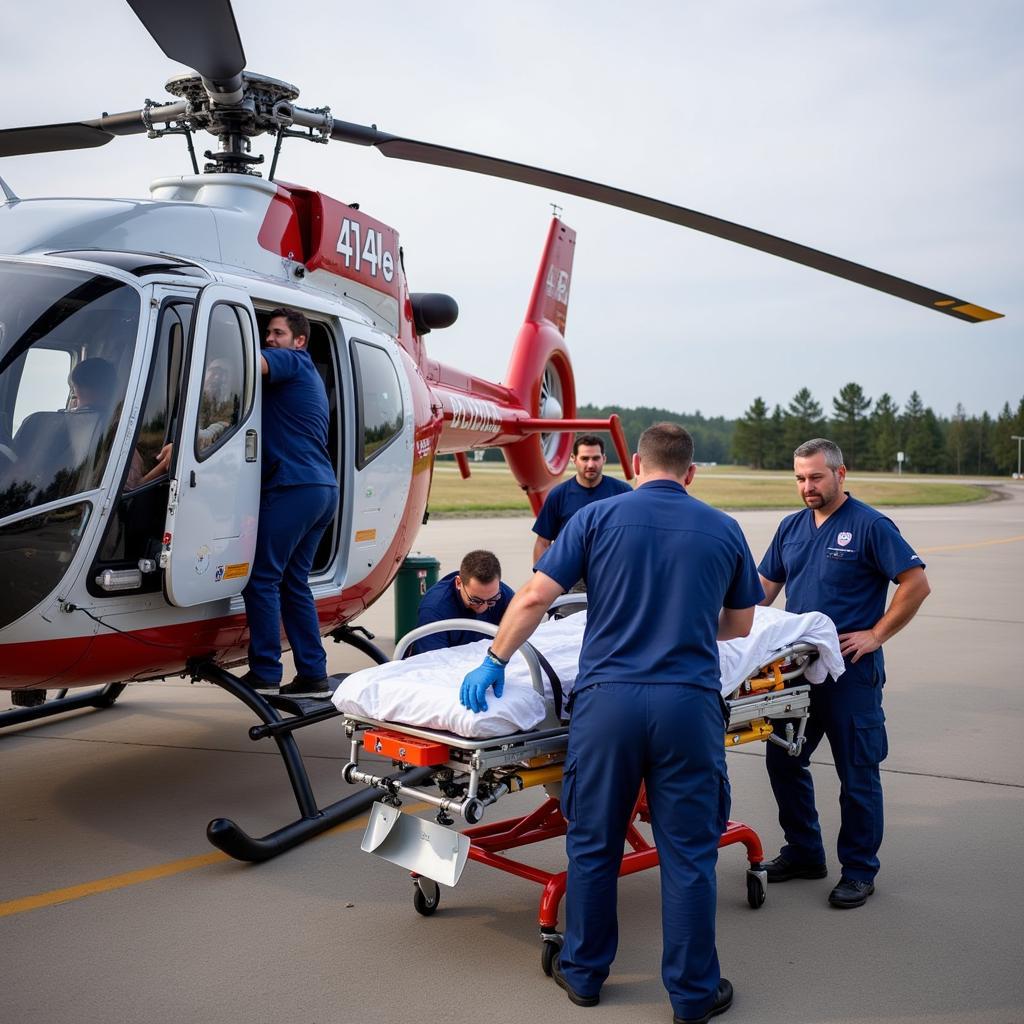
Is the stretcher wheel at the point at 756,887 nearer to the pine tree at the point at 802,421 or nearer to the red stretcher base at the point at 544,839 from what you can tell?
the red stretcher base at the point at 544,839

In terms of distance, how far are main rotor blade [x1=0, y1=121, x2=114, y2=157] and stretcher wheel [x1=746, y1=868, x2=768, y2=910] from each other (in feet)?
17.3

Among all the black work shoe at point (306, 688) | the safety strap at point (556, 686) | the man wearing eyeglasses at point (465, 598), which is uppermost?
the man wearing eyeglasses at point (465, 598)

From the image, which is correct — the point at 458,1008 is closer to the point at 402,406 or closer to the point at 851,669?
the point at 851,669

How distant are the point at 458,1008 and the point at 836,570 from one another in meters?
2.29

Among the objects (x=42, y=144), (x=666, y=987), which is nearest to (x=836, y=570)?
(x=666, y=987)

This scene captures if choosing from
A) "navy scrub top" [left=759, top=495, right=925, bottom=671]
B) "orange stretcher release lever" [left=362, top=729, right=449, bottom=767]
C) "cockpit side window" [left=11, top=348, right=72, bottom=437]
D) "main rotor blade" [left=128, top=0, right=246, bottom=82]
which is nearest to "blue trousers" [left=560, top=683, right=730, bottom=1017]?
"orange stretcher release lever" [left=362, top=729, right=449, bottom=767]

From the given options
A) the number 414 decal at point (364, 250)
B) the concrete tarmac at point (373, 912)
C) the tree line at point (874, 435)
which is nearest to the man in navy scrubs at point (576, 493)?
the number 414 decal at point (364, 250)

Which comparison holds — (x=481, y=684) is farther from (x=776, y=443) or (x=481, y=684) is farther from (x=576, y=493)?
(x=776, y=443)

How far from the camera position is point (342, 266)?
20.9ft

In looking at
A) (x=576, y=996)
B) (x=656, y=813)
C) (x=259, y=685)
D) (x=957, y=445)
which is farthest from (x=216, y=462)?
(x=957, y=445)

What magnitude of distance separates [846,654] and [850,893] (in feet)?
2.99

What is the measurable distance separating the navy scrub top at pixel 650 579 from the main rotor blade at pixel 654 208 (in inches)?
136

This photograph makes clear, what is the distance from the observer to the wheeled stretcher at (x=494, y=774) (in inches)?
136

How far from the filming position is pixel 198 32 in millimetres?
4297
